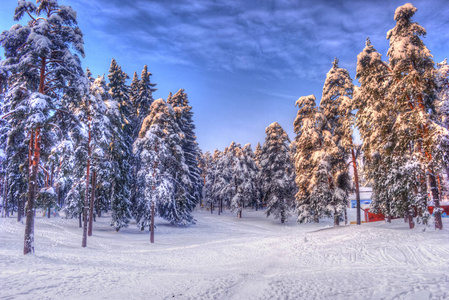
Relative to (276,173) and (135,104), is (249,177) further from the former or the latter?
(135,104)

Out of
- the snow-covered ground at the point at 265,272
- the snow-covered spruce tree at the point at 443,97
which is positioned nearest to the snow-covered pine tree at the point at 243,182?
the snow-covered ground at the point at 265,272

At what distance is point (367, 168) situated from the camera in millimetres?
21531

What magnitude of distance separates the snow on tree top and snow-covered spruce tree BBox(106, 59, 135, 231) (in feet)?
70.3

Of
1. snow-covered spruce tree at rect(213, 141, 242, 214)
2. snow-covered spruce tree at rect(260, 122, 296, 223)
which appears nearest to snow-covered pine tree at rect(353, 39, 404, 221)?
snow-covered spruce tree at rect(260, 122, 296, 223)

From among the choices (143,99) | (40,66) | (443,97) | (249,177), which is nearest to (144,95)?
(143,99)

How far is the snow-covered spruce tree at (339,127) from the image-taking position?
21.9 meters

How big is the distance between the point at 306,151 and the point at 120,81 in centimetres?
2102

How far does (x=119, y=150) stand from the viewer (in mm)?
23625

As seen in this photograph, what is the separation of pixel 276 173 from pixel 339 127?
12.6 meters

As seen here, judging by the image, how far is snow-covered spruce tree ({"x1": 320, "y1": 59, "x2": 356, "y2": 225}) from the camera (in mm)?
21906

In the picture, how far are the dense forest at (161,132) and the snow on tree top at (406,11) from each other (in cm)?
6

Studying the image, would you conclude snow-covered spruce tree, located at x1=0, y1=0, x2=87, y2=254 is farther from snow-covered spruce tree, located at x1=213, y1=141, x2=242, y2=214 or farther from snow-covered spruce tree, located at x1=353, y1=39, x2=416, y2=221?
snow-covered spruce tree, located at x1=213, y1=141, x2=242, y2=214

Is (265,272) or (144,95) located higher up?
(144,95)

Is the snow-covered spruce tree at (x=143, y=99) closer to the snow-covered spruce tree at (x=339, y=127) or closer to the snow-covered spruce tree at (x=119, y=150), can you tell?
the snow-covered spruce tree at (x=119, y=150)
